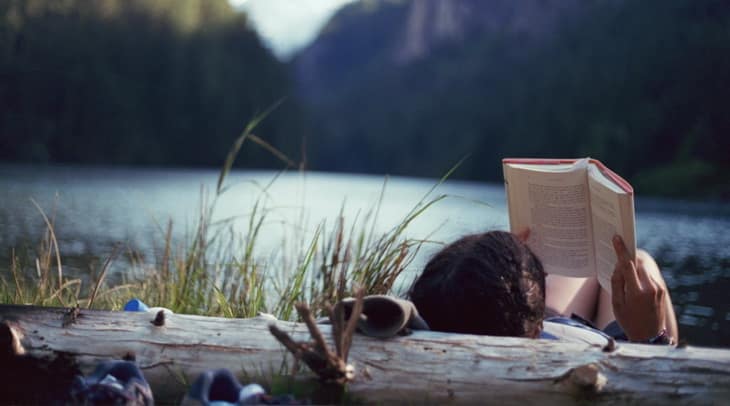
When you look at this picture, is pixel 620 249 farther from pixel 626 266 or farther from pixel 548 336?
pixel 548 336

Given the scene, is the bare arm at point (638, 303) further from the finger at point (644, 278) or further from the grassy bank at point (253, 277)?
the grassy bank at point (253, 277)

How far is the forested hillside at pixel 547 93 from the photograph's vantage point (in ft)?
117

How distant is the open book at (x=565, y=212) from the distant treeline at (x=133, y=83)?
104 ft

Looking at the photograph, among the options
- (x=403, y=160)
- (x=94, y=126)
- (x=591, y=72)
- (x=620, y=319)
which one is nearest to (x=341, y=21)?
(x=403, y=160)

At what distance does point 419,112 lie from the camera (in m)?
75.1

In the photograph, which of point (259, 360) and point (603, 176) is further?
point (603, 176)

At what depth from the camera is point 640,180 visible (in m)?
37.0

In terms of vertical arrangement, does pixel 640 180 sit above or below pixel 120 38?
below

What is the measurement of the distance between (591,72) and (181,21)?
25119mm

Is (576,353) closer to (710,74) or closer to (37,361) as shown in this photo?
(37,361)

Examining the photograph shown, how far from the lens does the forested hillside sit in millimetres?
35812

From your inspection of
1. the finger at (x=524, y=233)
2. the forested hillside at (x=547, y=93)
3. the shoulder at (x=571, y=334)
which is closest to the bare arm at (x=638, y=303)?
the shoulder at (x=571, y=334)

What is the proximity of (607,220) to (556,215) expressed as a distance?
232 millimetres

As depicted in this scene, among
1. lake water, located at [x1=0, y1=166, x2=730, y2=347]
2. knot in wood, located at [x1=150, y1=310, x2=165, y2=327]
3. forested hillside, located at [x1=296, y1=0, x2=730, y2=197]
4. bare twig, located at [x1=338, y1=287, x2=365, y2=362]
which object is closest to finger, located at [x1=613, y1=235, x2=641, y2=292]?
lake water, located at [x1=0, y1=166, x2=730, y2=347]
